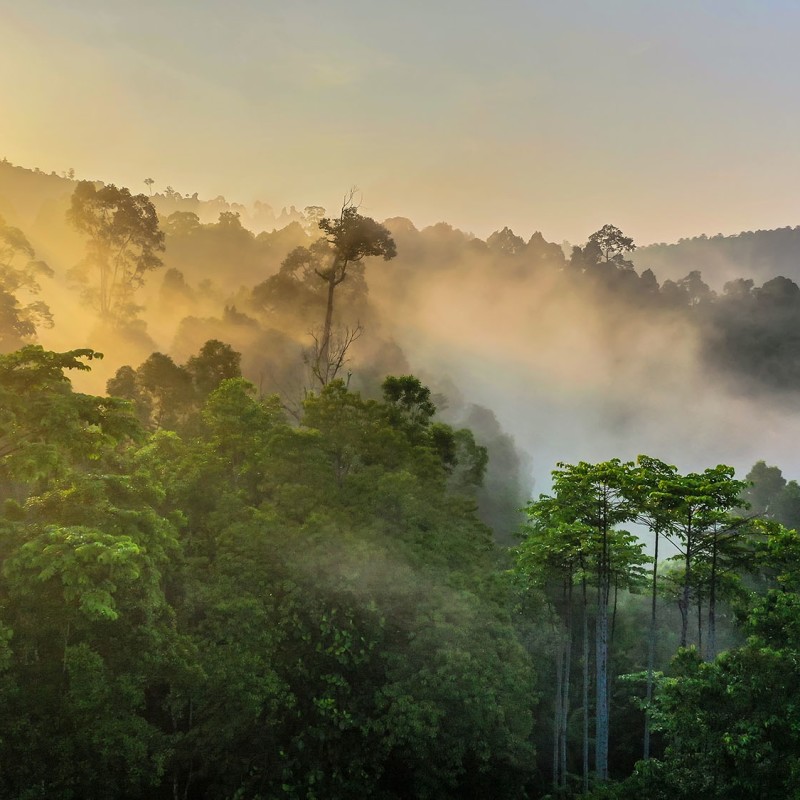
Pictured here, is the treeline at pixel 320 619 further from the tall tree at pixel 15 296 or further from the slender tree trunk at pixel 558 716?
the tall tree at pixel 15 296

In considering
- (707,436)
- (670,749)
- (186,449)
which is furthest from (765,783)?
(707,436)

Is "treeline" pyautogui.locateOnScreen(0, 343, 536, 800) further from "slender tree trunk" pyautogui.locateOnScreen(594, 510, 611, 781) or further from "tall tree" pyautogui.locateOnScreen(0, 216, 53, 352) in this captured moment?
"tall tree" pyautogui.locateOnScreen(0, 216, 53, 352)

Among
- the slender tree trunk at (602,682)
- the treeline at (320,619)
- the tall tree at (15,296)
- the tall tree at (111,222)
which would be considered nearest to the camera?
the treeline at (320,619)

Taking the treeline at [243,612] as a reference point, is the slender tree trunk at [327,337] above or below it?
above

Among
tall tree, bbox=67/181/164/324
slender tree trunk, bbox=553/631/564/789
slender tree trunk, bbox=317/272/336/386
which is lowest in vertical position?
slender tree trunk, bbox=553/631/564/789

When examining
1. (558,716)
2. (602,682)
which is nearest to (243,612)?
(602,682)

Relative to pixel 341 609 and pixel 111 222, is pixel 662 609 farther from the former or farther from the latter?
pixel 111 222

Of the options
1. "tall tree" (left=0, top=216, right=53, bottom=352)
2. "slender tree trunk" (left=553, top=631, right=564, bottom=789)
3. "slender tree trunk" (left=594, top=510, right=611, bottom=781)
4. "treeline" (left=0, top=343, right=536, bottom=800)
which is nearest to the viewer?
"treeline" (left=0, top=343, right=536, bottom=800)

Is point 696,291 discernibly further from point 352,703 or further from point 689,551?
point 352,703

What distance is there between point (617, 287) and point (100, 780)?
125 meters

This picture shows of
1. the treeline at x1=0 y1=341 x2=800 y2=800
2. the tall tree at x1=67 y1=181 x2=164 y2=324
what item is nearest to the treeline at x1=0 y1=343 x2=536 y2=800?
the treeline at x1=0 y1=341 x2=800 y2=800

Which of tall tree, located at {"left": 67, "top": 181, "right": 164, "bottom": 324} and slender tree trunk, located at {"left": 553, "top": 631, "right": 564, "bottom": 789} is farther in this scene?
tall tree, located at {"left": 67, "top": 181, "right": 164, "bottom": 324}

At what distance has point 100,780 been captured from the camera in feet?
53.6

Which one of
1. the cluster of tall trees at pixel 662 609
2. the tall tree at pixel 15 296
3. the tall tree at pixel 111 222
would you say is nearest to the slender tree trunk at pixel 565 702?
the cluster of tall trees at pixel 662 609
